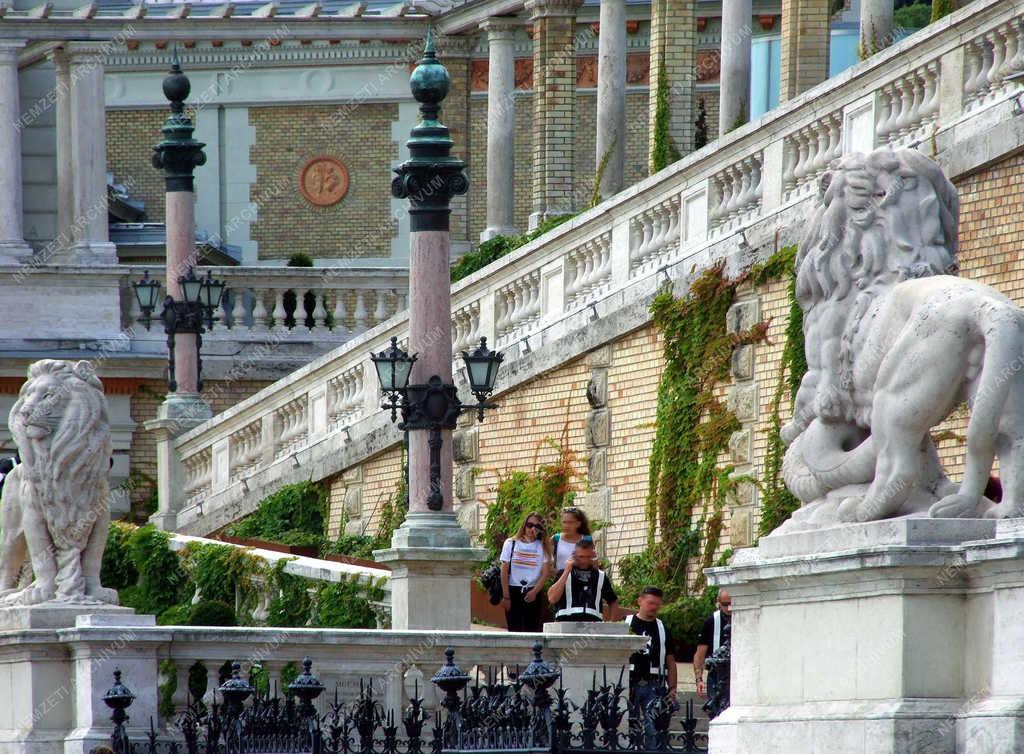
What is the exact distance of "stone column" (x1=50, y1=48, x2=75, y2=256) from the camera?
3428cm

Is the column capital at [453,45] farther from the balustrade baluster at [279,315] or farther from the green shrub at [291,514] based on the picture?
the green shrub at [291,514]

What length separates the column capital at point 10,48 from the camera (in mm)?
34219

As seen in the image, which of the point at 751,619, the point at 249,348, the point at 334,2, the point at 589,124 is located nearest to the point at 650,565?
the point at 751,619

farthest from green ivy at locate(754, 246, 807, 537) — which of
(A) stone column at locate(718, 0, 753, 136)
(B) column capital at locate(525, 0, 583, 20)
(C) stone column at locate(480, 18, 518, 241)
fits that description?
(C) stone column at locate(480, 18, 518, 241)

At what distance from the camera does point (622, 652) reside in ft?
45.7

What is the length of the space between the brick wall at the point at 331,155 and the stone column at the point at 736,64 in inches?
418

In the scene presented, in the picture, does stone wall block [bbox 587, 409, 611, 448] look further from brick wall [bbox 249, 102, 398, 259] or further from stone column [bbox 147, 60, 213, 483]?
brick wall [bbox 249, 102, 398, 259]

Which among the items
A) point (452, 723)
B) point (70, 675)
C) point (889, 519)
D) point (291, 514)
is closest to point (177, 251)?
point (291, 514)

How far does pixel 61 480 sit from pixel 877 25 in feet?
45.9

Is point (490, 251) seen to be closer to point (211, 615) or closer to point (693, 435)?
point (693, 435)

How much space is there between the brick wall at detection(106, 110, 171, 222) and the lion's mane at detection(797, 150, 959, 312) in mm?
29889

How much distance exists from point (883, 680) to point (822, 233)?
1.72 m

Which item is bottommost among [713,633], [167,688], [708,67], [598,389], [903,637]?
[167,688]

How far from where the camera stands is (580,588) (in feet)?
49.1
